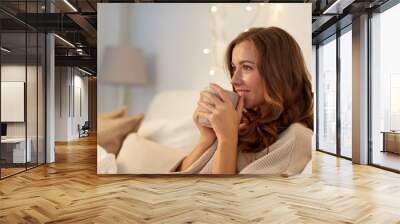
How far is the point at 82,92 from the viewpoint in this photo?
19594mm

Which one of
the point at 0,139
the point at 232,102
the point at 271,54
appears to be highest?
the point at 271,54

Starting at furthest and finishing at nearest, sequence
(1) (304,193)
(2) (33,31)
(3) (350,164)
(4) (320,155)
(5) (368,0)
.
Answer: (4) (320,155) < (3) (350,164) < (2) (33,31) < (5) (368,0) < (1) (304,193)

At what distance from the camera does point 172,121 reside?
6574 millimetres

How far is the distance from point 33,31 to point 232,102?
4168 mm

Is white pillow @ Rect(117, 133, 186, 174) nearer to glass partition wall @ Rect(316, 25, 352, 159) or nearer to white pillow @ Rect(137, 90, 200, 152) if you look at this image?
white pillow @ Rect(137, 90, 200, 152)

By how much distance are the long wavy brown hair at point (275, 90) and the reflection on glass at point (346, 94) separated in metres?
3.09

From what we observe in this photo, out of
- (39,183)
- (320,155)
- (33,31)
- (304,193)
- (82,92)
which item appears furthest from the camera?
(82,92)

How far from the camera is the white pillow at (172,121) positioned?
6.52 meters

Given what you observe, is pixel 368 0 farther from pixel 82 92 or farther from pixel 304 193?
pixel 82 92

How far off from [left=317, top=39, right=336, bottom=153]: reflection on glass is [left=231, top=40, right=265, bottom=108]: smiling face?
4.66 m

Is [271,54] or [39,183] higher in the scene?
[271,54]

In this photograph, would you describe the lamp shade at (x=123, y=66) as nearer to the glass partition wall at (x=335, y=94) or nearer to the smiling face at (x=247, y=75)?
the smiling face at (x=247, y=75)

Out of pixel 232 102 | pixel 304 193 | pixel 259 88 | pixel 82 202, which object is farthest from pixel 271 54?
pixel 82 202

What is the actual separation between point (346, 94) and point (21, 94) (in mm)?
6954
